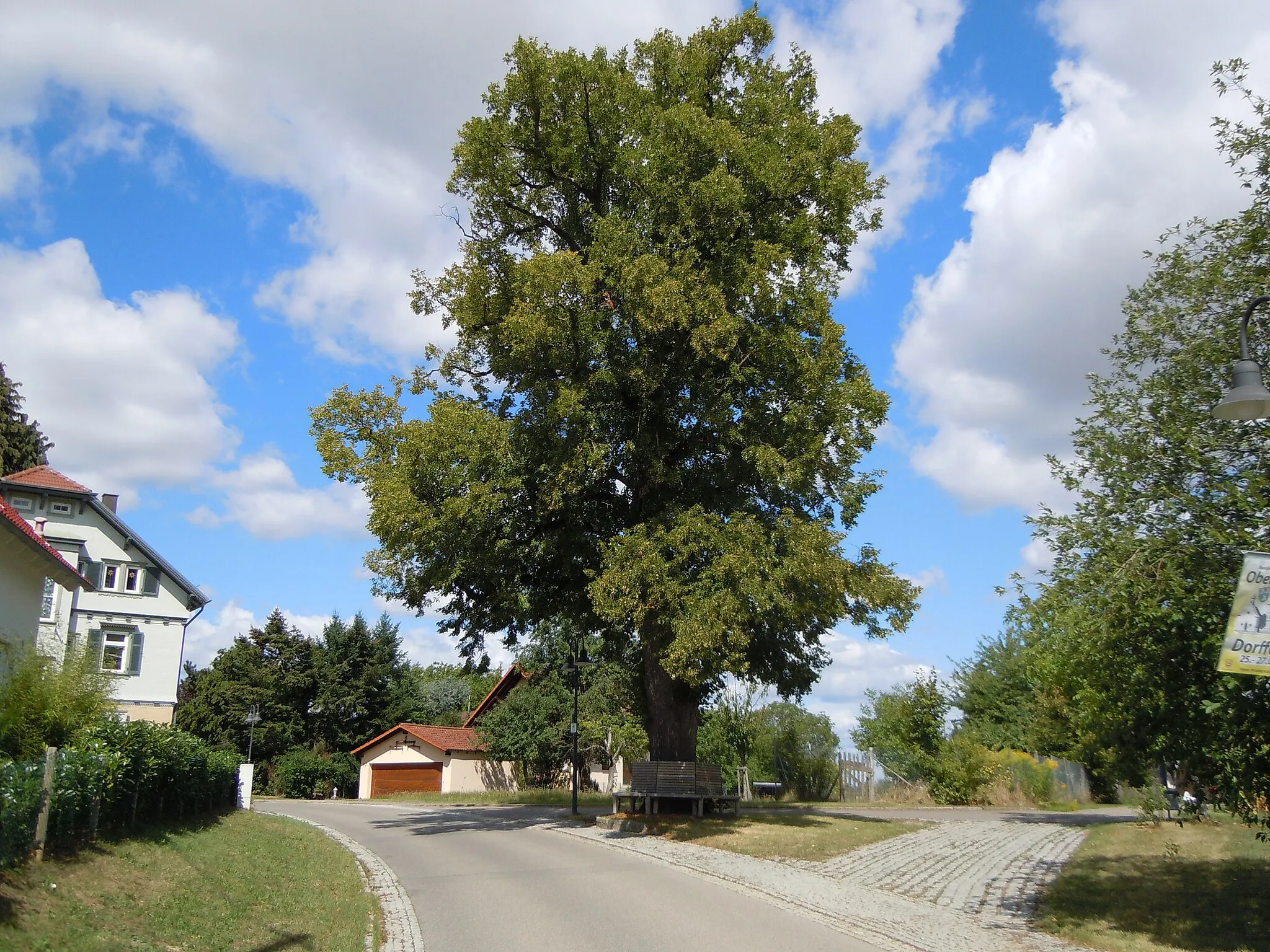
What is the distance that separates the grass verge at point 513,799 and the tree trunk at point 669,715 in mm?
11972

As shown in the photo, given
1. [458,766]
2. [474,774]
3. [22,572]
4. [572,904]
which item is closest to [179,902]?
[572,904]

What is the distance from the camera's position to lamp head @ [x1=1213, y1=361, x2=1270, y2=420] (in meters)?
7.45

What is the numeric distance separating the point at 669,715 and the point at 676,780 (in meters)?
1.51

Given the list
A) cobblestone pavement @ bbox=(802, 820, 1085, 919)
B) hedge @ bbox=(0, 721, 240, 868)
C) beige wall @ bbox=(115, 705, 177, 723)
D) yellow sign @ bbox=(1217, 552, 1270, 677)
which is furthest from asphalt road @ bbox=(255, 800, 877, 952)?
beige wall @ bbox=(115, 705, 177, 723)

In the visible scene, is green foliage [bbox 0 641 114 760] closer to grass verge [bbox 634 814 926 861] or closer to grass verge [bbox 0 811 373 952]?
grass verge [bbox 0 811 373 952]

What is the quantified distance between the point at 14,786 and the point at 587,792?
126ft

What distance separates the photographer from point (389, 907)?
11922 mm

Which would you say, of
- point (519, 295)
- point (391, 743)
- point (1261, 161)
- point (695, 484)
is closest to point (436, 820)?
point (695, 484)

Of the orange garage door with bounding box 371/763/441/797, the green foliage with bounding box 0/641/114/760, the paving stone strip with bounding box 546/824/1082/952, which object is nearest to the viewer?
the paving stone strip with bounding box 546/824/1082/952

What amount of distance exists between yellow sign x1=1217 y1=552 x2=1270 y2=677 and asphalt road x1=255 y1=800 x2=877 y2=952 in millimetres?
4452

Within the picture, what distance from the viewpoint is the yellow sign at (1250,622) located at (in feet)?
26.0

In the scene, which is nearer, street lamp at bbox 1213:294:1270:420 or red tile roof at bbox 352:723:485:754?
street lamp at bbox 1213:294:1270:420

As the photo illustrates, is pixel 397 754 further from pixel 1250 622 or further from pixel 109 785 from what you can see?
pixel 1250 622

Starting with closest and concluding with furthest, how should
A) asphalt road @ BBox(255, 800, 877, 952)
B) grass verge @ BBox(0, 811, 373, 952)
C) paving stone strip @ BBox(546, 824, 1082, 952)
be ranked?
1. grass verge @ BBox(0, 811, 373, 952)
2. asphalt road @ BBox(255, 800, 877, 952)
3. paving stone strip @ BBox(546, 824, 1082, 952)
